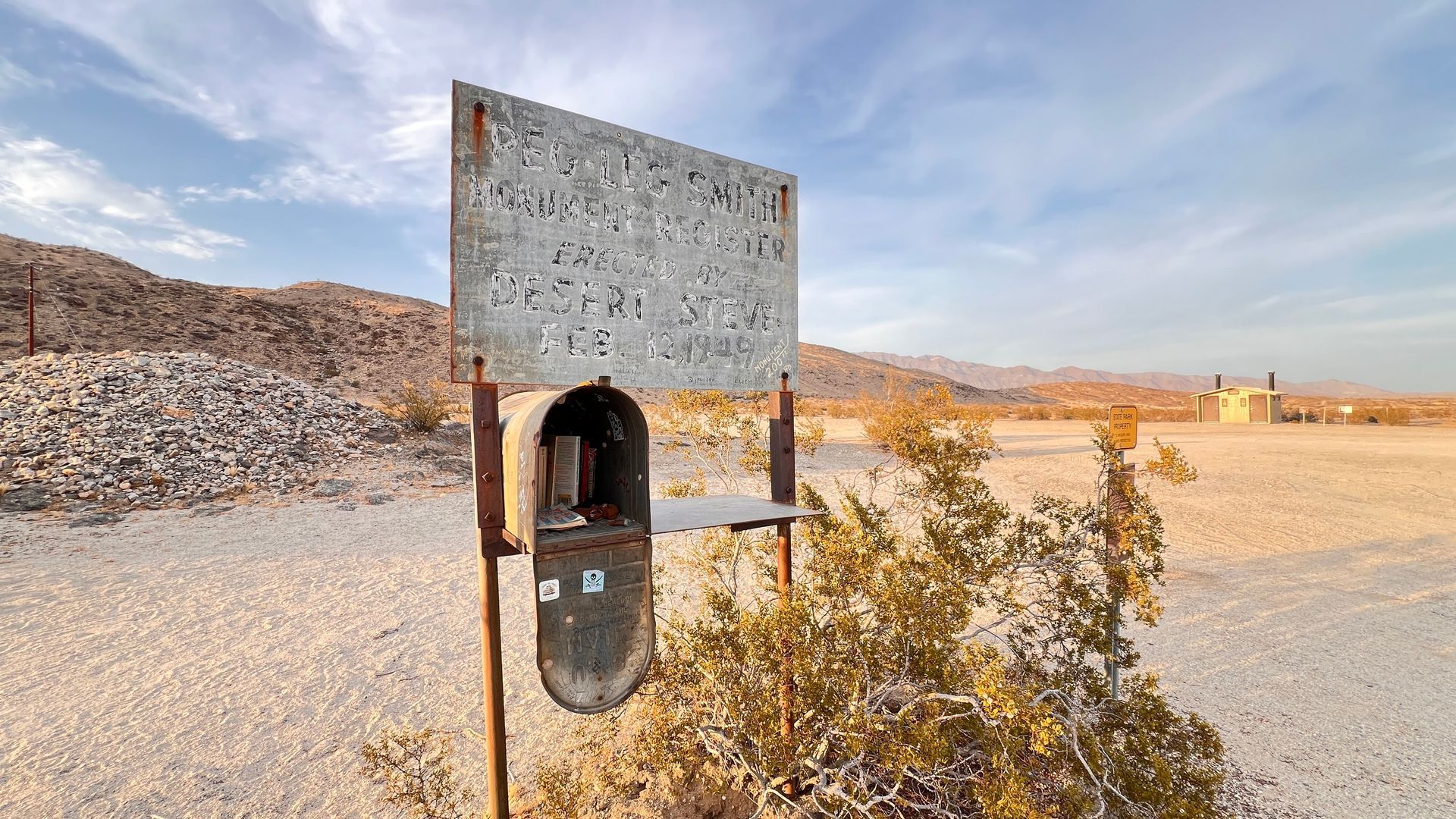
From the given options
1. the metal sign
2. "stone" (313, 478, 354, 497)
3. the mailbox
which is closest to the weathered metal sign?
the mailbox

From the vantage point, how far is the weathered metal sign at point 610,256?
8.17 feet

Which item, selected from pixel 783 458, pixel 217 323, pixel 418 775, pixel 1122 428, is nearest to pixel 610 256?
pixel 783 458

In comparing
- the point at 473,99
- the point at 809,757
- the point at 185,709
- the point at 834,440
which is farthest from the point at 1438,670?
the point at 834,440

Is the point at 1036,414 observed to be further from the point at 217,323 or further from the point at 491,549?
the point at 217,323

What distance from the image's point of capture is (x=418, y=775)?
2.71 metres

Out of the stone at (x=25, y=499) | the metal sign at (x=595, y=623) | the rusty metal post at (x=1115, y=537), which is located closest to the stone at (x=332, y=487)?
the stone at (x=25, y=499)

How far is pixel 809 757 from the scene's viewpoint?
2820 millimetres

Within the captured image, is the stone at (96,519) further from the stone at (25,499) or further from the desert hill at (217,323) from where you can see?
the desert hill at (217,323)

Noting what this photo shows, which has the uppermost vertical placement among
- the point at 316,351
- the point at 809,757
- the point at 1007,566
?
the point at 316,351

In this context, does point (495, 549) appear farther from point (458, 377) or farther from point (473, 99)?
point (473, 99)

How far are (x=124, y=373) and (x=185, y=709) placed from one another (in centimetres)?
1270

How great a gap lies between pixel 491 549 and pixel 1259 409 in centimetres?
3765

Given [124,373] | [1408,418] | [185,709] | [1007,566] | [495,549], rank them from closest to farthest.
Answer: [495,549], [1007,566], [185,709], [124,373], [1408,418]

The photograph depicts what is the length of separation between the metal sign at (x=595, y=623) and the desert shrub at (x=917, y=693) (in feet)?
1.44
